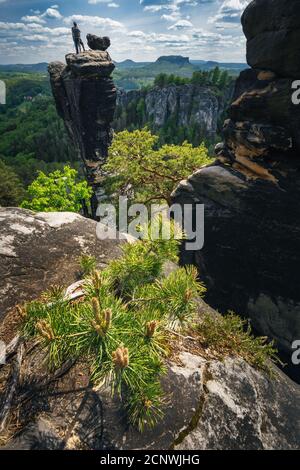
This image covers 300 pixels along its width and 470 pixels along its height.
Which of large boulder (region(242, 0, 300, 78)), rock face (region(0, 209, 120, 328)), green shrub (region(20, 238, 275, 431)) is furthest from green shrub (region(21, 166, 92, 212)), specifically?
green shrub (region(20, 238, 275, 431))

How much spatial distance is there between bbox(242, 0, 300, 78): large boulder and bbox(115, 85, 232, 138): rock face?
4744 inches

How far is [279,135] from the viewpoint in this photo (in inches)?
488

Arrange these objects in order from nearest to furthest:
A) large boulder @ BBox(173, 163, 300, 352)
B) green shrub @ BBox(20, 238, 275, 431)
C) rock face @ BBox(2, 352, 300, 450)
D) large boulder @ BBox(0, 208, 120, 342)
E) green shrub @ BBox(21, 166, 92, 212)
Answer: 1. green shrub @ BBox(20, 238, 275, 431)
2. rock face @ BBox(2, 352, 300, 450)
3. large boulder @ BBox(0, 208, 120, 342)
4. large boulder @ BBox(173, 163, 300, 352)
5. green shrub @ BBox(21, 166, 92, 212)

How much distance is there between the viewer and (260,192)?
45.3ft

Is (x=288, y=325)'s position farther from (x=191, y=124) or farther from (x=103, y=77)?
(x=191, y=124)

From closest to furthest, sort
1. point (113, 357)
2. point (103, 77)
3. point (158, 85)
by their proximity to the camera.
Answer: point (113, 357), point (103, 77), point (158, 85)

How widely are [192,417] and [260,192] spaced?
11160mm

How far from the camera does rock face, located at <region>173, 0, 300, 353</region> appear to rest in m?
11.9

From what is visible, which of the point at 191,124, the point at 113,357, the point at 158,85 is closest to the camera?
the point at 113,357

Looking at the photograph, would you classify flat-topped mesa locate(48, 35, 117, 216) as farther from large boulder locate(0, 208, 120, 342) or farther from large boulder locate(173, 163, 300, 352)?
large boulder locate(0, 208, 120, 342)

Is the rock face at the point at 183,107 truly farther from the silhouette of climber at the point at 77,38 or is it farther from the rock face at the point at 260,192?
the rock face at the point at 260,192

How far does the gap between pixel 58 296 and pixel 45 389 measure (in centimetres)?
147

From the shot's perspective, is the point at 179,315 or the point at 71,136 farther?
the point at 71,136
